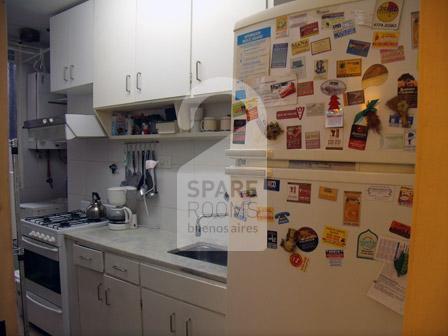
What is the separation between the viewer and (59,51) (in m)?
2.67

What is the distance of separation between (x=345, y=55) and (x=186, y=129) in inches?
50.8

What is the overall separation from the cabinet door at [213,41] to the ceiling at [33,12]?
1.34 meters

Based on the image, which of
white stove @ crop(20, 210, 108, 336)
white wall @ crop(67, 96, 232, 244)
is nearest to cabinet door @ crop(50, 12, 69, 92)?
white wall @ crop(67, 96, 232, 244)

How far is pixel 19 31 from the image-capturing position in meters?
3.04

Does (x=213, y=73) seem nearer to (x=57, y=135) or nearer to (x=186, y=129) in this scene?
A: (x=186, y=129)

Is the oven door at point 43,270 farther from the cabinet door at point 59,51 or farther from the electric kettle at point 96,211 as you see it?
the cabinet door at point 59,51

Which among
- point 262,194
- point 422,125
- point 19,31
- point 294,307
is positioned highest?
point 19,31

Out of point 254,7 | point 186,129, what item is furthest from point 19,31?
point 254,7

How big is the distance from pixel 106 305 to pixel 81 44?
1.88 m

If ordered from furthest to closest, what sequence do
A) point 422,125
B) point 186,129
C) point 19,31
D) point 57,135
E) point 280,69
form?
1. point 19,31
2. point 57,135
3. point 186,129
4. point 280,69
5. point 422,125

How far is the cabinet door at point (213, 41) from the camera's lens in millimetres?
1627

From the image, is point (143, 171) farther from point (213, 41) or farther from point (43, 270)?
point (213, 41)

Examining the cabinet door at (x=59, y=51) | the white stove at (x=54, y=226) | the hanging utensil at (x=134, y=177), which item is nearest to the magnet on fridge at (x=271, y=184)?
the hanging utensil at (x=134, y=177)

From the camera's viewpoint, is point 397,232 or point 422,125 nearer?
point 422,125
